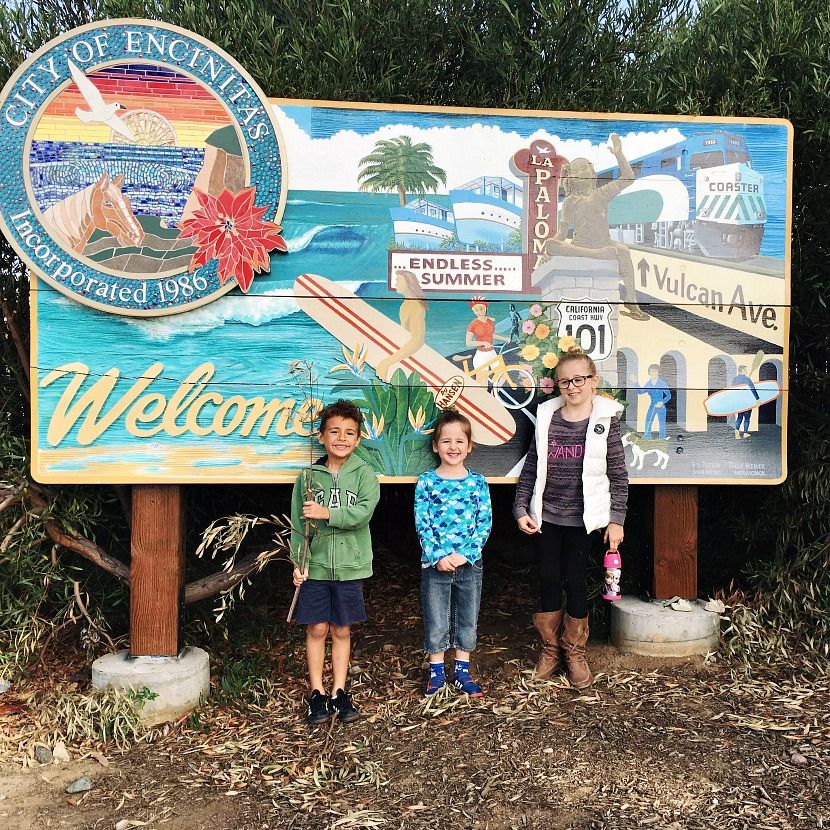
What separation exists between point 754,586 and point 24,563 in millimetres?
3902

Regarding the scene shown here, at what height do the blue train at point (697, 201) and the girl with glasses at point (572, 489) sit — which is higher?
the blue train at point (697, 201)

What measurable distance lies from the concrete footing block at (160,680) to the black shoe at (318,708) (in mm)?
530

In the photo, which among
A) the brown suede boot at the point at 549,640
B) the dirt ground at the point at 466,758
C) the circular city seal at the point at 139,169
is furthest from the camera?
the brown suede boot at the point at 549,640

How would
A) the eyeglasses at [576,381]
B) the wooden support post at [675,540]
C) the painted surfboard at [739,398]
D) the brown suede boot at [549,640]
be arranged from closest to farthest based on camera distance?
1. the eyeglasses at [576,381]
2. the brown suede boot at [549,640]
3. the painted surfboard at [739,398]
4. the wooden support post at [675,540]

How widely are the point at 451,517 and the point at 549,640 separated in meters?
0.85

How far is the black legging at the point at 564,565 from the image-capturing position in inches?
146

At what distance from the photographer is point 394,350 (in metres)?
3.72

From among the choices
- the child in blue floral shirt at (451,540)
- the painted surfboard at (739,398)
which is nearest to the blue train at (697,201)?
the painted surfboard at (739,398)

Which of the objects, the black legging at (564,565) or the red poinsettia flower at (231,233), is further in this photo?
the black legging at (564,565)

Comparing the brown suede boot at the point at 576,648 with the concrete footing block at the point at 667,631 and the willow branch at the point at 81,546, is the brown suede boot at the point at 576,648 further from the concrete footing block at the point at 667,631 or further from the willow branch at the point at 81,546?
the willow branch at the point at 81,546

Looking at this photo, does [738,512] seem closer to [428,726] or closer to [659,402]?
[659,402]

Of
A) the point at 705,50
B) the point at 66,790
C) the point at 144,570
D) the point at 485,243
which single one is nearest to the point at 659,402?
the point at 485,243

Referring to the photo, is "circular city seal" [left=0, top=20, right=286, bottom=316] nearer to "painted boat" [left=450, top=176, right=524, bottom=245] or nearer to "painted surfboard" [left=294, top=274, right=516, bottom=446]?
"painted surfboard" [left=294, top=274, right=516, bottom=446]

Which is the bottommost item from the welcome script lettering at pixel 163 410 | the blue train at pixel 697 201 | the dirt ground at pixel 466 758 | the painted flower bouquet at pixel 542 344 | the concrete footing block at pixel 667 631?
the dirt ground at pixel 466 758
